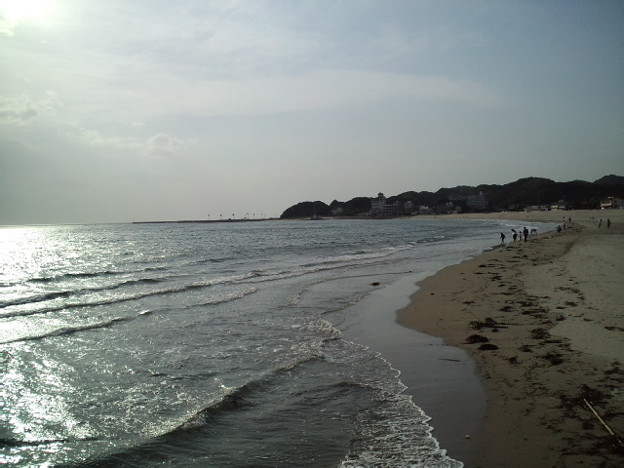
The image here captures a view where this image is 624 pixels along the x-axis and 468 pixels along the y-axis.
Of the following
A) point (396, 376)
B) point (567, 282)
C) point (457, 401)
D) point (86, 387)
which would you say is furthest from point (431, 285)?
point (86, 387)

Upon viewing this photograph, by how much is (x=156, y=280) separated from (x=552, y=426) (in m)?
22.7

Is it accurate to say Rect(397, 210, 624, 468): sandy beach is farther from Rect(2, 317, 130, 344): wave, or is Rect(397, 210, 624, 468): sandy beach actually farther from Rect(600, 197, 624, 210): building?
Rect(600, 197, 624, 210): building


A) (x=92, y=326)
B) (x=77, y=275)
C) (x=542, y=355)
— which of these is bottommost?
(x=92, y=326)

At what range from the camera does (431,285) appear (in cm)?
1933

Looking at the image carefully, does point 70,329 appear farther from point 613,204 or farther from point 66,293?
point 613,204

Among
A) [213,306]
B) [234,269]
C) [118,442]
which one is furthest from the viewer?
[234,269]

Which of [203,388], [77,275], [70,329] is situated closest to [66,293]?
[77,275]

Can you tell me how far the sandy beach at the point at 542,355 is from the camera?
16.4ft

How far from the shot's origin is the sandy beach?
5.00 m

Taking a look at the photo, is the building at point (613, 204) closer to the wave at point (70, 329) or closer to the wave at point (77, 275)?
the wave at point (77, 275)

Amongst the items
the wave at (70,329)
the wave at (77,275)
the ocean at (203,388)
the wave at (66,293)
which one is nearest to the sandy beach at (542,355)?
the ocean at (203,388)

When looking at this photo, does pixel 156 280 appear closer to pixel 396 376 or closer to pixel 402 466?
pixel 396 376

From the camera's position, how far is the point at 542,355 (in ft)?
27.0

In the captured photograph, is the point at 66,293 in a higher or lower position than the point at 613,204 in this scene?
lower
